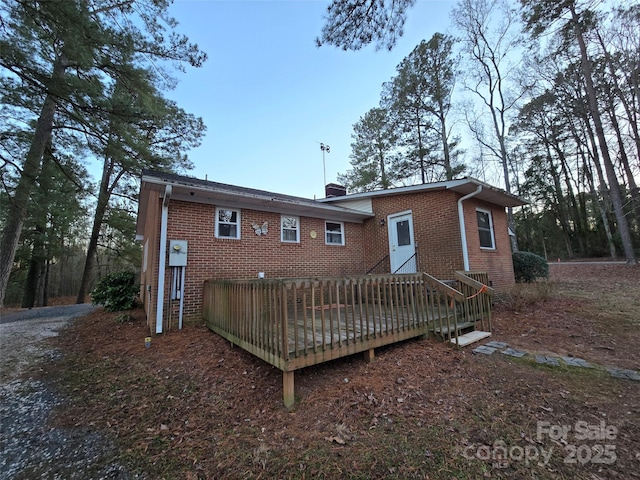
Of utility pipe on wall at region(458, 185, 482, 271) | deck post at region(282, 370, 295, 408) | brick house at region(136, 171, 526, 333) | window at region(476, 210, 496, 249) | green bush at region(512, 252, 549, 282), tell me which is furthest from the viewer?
green bush at region(512, 252, 549, 282)

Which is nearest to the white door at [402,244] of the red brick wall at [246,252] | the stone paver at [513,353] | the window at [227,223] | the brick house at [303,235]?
the brick house at [303,235]

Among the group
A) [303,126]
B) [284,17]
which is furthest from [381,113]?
[284,17]

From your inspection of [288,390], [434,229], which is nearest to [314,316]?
[288,390]

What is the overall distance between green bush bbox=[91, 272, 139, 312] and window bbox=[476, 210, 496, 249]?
471 inches

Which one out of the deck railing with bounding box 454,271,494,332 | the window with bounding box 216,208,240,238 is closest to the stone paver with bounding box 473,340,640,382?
the deck railing with bounding box 454,271,494,332

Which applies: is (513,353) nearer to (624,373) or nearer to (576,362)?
(576,362)

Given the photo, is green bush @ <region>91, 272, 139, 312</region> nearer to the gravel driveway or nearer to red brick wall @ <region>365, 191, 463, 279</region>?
the gravel driveway

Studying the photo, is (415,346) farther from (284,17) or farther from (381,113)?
(381,113)

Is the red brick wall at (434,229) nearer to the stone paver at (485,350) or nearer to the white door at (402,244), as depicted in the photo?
the white door at (402,244)

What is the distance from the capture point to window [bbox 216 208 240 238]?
680cm

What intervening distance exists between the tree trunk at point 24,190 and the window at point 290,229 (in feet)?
21.2

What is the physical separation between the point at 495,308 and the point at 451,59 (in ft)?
51.0

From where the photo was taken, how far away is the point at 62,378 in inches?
159

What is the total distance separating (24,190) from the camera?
274 inches
